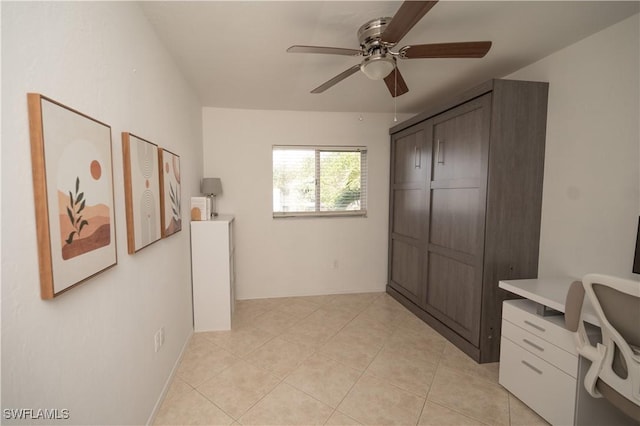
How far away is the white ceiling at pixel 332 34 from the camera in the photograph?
1627 mm

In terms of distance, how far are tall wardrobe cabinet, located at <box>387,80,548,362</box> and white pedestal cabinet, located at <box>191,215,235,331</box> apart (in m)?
2.23

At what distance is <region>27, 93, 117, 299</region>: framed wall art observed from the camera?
83cm

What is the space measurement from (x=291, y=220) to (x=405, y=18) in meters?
2.86

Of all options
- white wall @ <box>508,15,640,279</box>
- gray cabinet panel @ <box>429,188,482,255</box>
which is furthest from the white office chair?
gray cabinet panel @ <box>429,188,482,255</box>

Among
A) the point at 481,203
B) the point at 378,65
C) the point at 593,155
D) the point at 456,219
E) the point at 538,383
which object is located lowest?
the point at 538,383

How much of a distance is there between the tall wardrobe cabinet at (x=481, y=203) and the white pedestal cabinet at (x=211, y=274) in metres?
2.23

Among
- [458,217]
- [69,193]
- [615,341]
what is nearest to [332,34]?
[69,193]

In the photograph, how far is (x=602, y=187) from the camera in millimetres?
1928

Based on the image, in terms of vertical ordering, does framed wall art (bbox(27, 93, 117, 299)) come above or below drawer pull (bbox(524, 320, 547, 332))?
above

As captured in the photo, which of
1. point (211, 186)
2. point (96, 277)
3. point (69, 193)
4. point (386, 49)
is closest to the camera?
point (69, 193)

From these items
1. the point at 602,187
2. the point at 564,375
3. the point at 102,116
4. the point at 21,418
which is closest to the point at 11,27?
the point at 102,116

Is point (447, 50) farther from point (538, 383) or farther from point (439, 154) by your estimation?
point (538, 383)

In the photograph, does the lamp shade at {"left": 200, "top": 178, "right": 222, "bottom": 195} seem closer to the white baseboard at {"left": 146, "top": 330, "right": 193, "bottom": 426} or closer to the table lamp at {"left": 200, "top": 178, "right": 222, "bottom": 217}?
the table lamp at {"left": 200, "top": 178, "right": 222, "bottom": 217}

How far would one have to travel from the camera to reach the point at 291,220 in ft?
12.6
